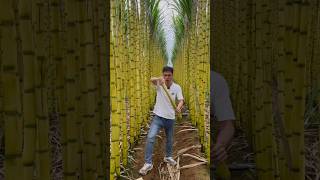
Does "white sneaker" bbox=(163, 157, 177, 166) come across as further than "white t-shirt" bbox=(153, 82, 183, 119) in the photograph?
Yes

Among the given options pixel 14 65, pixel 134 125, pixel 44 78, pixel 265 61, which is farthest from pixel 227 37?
pixel 134 125

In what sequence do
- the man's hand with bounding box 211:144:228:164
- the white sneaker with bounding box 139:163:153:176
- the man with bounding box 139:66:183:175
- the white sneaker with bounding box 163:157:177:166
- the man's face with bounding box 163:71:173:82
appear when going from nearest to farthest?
the man's hand with bounding box 211:144:228:164
the white sneaker with bounding box 139:163:153:176
the man with bounding box 139:66:183:175
the man's face with bounding box 163:71:173:82
the white sneaker with bounding box 163:157:177:166

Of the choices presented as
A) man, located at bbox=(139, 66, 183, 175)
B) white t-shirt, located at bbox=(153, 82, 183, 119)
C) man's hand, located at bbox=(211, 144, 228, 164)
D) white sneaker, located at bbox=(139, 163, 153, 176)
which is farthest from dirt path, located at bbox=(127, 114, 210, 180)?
man's hand, located at bbox=(211, 144, 228, 164)

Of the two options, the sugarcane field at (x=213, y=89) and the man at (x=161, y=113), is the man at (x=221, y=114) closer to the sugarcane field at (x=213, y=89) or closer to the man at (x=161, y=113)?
the sugarcane field at (x=213, y=89)

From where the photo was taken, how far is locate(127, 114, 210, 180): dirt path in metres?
4.97

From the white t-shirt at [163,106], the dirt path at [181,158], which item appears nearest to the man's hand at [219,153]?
the dirt path at [181,158]

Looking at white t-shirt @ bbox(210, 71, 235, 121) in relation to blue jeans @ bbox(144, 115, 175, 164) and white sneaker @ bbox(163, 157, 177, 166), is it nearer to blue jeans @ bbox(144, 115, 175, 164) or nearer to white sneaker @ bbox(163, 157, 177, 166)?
blue jeans @ bbox(144, 115, 175, 164)

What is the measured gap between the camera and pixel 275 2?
1.41m

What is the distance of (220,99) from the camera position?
37.7 inches

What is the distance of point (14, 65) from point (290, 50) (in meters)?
0.88

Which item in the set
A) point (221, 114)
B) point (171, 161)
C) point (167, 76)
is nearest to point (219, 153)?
point (221, 114)

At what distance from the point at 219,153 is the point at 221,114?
0.30ft

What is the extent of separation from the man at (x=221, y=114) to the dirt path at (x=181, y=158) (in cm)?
399

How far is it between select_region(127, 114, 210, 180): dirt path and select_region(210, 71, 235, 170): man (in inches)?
157
